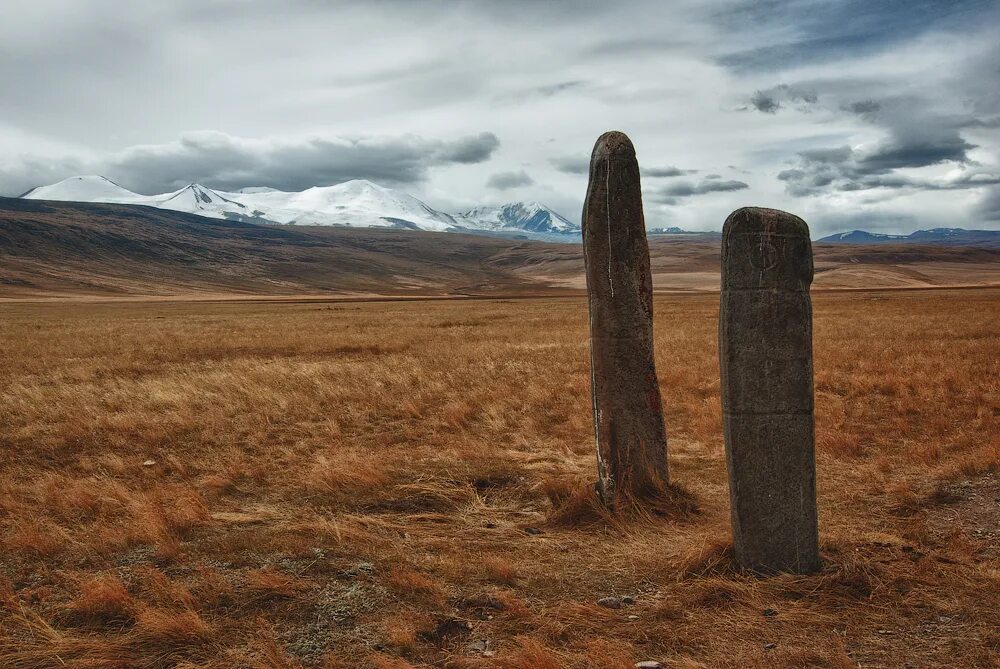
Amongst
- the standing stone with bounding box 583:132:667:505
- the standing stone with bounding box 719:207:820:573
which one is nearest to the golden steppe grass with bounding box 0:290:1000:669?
the standing stone with bounding box 719:207:820:573

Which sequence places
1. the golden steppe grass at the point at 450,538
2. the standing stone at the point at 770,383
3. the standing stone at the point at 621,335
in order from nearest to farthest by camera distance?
1. the golden steppe grass at the point at 450,538
2. the standing stone at the point at 770,383
3. the standing stone at the point at 621,335

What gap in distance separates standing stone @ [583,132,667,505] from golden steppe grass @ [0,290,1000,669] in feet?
1.83

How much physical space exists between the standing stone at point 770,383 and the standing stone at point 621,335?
2.03 meters

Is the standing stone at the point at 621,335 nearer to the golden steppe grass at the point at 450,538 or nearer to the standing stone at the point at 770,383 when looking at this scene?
the golden steppe grass at the point at 450,538

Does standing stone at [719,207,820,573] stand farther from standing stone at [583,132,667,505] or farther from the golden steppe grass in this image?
standing stone at [583,132,667,505]

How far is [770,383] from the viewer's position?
5.71 meters

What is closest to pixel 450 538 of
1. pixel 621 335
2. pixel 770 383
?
pixel 621 335

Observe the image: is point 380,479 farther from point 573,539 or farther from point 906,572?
point 906,572

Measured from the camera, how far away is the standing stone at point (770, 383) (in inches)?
225

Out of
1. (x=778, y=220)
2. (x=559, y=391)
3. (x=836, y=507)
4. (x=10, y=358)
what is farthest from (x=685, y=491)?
(x=10, y=358)

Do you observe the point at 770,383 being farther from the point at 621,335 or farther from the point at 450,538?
the point at 450,538

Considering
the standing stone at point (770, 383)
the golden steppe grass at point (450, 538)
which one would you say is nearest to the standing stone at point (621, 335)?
the golden steppe grass at point (450, 538)

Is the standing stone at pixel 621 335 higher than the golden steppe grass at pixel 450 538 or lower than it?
higher

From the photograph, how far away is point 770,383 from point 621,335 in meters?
2.35
